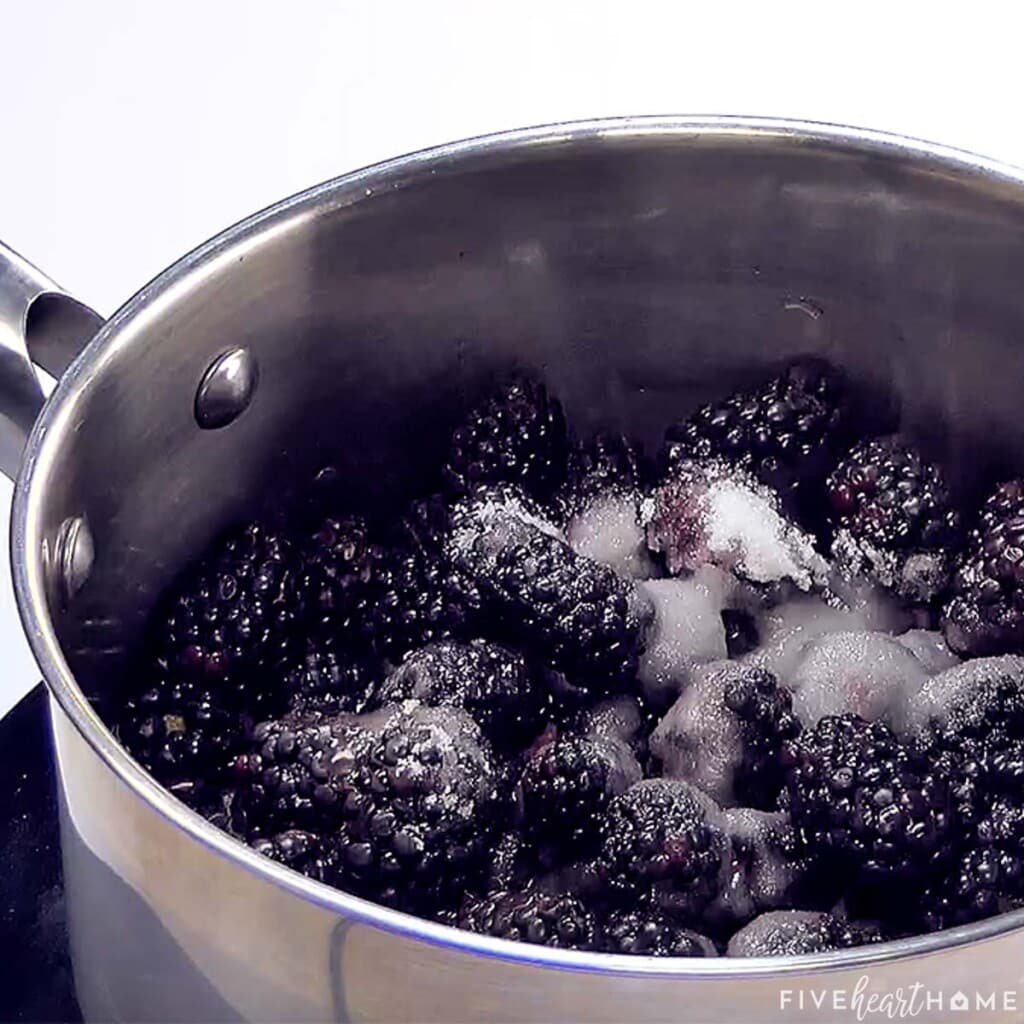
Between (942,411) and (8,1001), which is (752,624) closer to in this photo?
(942,411)

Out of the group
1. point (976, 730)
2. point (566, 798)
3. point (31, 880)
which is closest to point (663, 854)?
point (566, 798)

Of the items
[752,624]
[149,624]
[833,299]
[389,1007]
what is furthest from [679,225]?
[389,1007]

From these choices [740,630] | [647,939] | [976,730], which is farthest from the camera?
[740,630]

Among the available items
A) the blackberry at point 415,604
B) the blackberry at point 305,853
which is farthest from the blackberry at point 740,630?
the blackberry at point 305,853

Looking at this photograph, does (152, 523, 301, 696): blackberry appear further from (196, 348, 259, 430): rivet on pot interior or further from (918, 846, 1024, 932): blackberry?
(918, 846, 1024, 932): blackberry

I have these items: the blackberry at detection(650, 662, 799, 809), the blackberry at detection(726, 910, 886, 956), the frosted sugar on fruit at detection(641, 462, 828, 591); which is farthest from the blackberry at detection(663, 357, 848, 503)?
the blackberry at detection(726, 910, 886, 956)

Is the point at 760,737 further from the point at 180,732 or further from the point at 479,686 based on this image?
the point at 180,732

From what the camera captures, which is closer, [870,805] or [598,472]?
[870,805]
